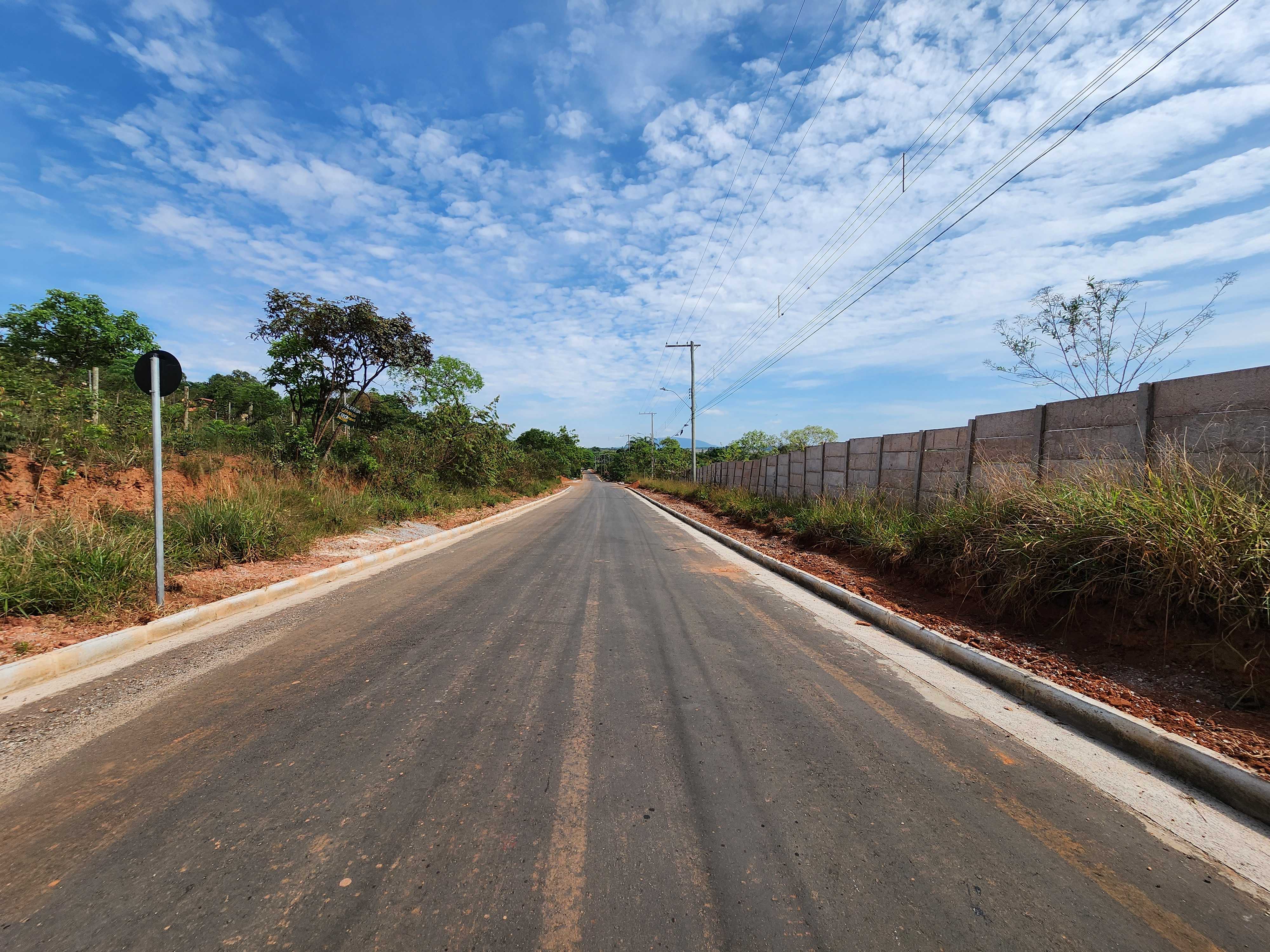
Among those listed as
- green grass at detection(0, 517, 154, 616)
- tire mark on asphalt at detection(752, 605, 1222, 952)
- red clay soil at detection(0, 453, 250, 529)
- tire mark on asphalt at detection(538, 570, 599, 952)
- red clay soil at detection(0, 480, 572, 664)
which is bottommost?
tire mark on asphalt at detection(752, 605, 1222, 952)

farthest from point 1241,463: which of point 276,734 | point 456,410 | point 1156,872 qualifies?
point 456,410

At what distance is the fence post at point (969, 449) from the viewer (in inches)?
317

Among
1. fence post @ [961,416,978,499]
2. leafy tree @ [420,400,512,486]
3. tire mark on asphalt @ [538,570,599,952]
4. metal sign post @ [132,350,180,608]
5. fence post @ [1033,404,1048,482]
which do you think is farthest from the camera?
leafy tree @ [420,400,512,486]

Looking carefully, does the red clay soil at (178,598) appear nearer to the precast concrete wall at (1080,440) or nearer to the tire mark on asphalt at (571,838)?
the tire mark on asphalt at (571,838)

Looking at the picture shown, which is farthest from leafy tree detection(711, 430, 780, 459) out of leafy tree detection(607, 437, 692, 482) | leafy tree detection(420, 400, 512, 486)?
leafy tree detection(420, 400, 512, 486)

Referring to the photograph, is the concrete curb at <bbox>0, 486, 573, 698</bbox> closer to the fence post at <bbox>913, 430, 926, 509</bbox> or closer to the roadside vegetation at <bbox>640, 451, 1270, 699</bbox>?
the roadside vegetation at <bbox>640, 451, 1270, 699</bbox>

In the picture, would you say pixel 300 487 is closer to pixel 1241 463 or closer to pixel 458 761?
pixel 458 761

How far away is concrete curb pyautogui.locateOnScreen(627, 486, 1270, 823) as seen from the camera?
249 centimetres

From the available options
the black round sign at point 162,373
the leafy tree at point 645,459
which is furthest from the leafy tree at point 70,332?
the leafy tree at point 645,459

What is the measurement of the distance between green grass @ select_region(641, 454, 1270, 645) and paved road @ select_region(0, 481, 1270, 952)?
2027 mm

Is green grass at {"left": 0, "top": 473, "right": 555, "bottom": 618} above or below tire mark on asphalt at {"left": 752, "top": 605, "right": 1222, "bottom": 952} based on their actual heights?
above

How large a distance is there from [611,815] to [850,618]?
426 cm

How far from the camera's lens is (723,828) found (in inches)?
86.6

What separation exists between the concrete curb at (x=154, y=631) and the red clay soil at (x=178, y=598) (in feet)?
0.40
